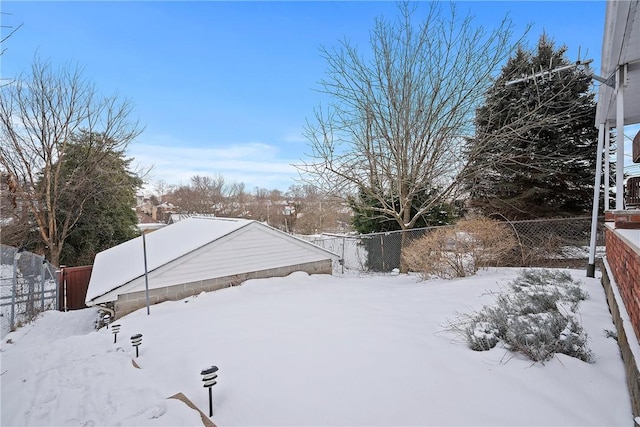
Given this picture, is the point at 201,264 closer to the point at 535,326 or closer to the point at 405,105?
the point at 535,326

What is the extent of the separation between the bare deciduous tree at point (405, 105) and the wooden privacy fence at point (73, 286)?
888 centimetres

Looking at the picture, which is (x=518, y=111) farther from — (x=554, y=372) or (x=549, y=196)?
(x=554, y=372)

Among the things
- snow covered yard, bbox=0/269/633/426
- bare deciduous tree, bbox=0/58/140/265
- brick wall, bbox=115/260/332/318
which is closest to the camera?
snow covered yard, bbox=0/269/633/426

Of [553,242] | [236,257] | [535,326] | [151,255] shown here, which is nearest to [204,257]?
[236,257]

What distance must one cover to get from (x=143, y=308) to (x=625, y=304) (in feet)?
26.7

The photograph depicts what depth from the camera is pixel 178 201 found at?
37.2 metres

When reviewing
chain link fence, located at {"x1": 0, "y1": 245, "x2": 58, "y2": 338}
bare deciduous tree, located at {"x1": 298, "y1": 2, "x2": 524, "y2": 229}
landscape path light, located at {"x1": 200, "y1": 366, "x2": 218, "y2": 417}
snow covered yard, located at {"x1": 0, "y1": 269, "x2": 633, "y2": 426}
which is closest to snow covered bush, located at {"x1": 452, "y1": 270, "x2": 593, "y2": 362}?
snow covered yard, located at {"x1": 0, "y1": 269, "x2": 633, "y2": 426}

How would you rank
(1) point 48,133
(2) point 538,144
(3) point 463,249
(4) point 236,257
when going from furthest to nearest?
(1) point 48,133 → (2) point 538,144 → (4) point 236,257 → (3) point 463,249

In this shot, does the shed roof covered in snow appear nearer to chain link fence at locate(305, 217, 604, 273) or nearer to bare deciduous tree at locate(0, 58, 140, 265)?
chain link fence at locate(305, 217, 604, 273)

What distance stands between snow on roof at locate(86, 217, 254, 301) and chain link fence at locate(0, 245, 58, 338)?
1410 mm

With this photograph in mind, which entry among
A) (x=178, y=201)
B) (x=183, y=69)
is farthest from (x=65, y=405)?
(x=178, y=201)

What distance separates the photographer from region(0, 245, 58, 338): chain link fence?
23.9ft

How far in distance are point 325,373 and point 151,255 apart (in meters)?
7.57

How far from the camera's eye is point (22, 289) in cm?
877
